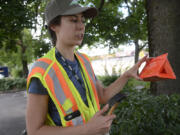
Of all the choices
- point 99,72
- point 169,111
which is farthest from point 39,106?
point 99,72

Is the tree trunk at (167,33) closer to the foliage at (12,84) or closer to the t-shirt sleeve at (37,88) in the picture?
the t-shirt sleeve at (37,88)

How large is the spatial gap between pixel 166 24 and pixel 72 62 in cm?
295

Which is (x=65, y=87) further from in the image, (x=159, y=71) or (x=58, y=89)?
(x=159, y=71)

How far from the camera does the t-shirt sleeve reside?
113 centimetres

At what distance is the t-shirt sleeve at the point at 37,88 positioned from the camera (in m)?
1.13

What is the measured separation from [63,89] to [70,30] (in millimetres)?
421

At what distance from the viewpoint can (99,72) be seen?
40.5 feet

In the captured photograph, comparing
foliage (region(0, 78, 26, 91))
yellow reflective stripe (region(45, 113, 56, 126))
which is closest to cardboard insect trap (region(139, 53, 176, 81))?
yellow reflective stripe (region(45, 113, 56, 126))

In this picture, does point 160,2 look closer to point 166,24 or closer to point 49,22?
point 166,24

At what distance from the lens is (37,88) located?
44.6 inches

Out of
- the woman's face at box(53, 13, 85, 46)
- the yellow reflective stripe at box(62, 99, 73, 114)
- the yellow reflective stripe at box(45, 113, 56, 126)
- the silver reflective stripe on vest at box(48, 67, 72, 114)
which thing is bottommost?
the yellow reflective stripe at box(45, 113, 56, 126)

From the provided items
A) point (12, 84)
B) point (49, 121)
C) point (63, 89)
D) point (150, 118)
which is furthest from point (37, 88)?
point (12, 84)

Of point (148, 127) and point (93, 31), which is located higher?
point (93, 31)

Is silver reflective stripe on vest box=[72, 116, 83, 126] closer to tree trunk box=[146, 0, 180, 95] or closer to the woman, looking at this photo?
the woman
